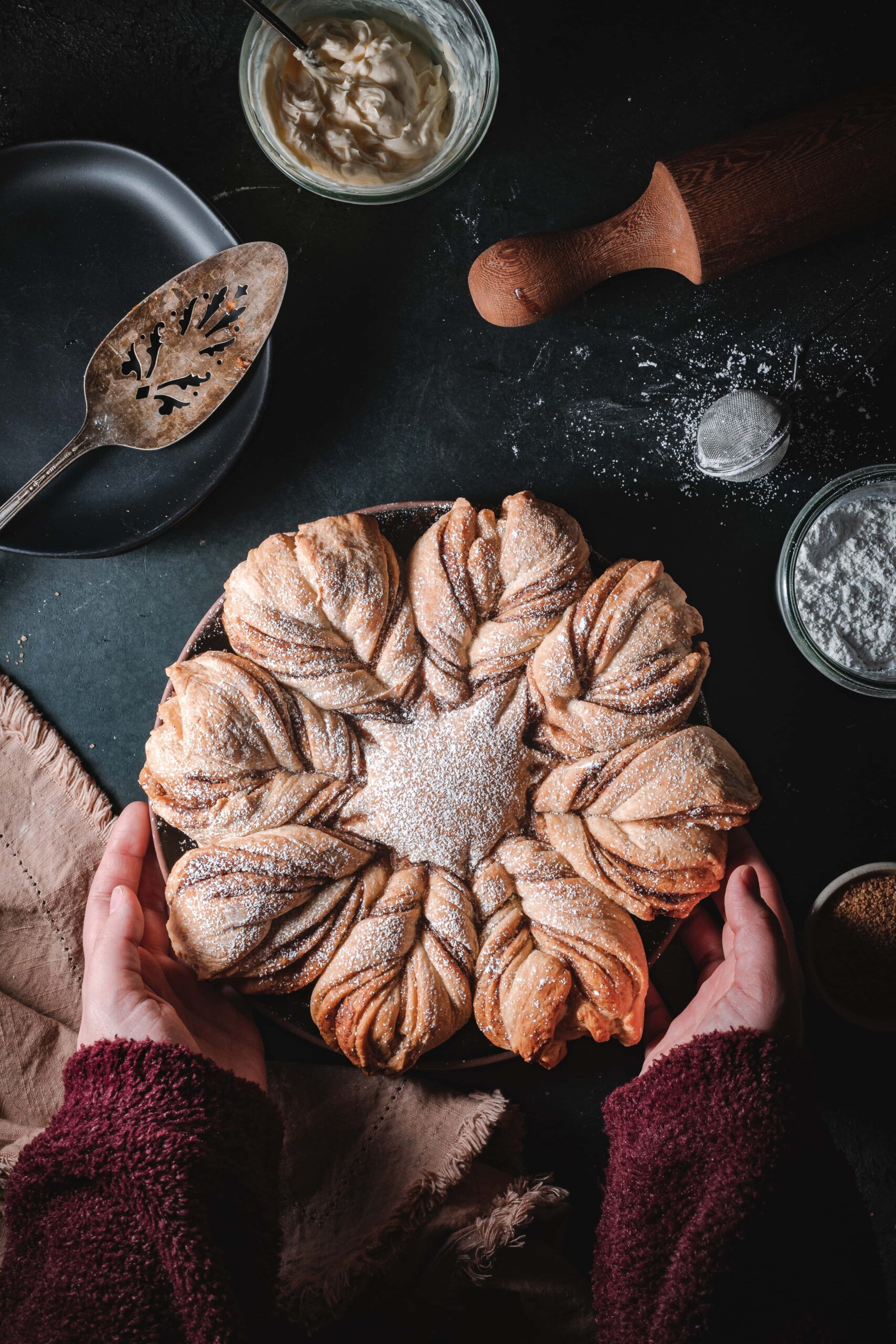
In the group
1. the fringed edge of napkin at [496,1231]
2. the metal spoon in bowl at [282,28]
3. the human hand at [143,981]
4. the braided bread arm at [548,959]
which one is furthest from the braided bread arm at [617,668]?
the metal spoon in bowl at [282,28]

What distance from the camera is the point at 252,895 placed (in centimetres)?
146

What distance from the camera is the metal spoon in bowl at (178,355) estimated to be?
1728 mm

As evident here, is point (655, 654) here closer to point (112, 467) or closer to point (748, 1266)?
point (748, 1266)

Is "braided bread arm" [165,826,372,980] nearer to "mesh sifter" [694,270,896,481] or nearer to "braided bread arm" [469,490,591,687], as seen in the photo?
"braided bread arm" [469,490,591,687]

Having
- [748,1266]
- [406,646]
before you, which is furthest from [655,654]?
[748,1266]

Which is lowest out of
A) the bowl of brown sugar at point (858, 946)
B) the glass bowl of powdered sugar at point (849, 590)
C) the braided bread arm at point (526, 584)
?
the bowl of brown sugar at point (858, 946)

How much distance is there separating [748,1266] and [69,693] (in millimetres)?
1662

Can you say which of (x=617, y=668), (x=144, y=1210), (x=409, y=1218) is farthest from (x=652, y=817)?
(x=144, y=1210)

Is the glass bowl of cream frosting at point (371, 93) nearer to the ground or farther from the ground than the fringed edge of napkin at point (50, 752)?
farther from the ground

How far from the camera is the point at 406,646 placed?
1535 mm

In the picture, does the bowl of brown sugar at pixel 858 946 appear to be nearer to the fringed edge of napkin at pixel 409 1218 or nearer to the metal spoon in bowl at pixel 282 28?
the fringed edge of napkin at pixel 409 1218

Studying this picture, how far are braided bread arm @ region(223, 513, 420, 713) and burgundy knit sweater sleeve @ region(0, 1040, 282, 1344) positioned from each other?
66 centimetres

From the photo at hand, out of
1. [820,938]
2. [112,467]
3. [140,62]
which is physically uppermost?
[140,62]

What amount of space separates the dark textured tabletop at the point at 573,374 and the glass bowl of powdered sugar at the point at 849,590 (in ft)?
0.39
